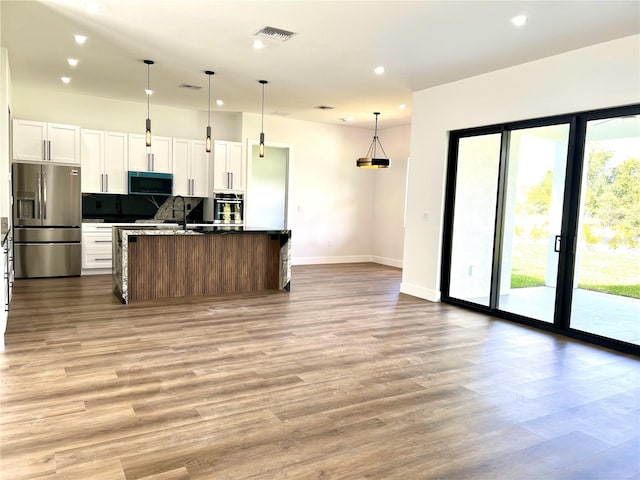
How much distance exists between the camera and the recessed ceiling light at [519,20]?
3.85 meters

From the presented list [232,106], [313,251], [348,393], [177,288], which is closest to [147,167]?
[232,106]

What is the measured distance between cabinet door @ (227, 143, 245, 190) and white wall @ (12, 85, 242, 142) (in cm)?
41

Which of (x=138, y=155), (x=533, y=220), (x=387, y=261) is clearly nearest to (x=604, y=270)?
(x=533, y=220)

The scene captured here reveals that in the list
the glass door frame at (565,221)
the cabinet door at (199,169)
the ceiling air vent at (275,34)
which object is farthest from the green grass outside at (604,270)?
the cabinet door at (199,169)

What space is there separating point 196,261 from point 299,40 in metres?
3.11

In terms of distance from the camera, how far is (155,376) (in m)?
3.30

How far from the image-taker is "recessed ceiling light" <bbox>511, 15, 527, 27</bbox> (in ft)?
12.6

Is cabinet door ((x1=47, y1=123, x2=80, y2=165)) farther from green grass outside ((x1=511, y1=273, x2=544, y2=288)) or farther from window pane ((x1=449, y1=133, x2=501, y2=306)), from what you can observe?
green grass outside ((x1=511, y1=273, x2=544, y2=288))

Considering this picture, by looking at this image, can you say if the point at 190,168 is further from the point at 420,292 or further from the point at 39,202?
A: the point at 420,292

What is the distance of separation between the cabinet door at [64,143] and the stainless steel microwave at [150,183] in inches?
34.9

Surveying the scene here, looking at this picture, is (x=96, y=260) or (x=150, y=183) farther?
(x=150, y=183)

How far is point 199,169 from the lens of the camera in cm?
836

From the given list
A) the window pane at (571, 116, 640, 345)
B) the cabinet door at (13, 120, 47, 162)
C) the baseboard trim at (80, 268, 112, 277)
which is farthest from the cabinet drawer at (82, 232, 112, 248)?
the window pane at (571, 116, 640, 345)

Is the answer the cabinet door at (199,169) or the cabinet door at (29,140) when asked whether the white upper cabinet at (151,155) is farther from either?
the cabinet door at (29,140)
